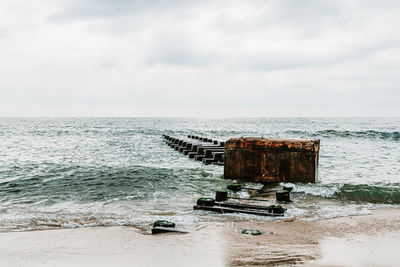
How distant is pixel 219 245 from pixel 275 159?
4.30 m

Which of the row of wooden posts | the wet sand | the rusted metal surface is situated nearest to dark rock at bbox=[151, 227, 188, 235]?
the wet sand

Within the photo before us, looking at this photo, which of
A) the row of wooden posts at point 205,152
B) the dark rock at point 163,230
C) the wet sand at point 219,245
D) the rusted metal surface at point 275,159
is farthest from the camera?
the row of wooden posts at point 205,152

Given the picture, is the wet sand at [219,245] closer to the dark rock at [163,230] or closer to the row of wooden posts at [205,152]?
the dark rock at [163,230]

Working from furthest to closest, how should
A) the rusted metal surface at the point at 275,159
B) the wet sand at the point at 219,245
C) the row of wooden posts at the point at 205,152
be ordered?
the row of wooden posts at the point at 205,152 → the rusted metal surface at the point at 275,159 → the wet sand at the point at 219,245

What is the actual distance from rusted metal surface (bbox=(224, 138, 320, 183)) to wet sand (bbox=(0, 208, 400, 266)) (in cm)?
274

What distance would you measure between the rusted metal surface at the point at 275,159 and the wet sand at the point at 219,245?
8.98 feet

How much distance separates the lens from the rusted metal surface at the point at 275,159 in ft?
26.2

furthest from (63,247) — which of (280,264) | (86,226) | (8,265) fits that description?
(280,264)

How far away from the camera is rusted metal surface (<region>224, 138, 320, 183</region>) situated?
7.99m

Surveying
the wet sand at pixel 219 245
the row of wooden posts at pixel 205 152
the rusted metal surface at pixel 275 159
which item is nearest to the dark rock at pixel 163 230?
the wet sand at pixel 219 245

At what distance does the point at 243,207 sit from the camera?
5.92 meters

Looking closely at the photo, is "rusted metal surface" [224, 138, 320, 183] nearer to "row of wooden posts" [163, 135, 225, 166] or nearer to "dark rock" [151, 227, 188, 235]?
"dark rock" [151, 227, 188, 235]

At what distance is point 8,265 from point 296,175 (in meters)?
6.05

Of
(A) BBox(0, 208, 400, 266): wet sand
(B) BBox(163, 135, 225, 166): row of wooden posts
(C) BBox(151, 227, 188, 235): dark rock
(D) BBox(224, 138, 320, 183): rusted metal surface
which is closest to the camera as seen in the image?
(A) BBox(0, 208, 400, 266): wet sand
